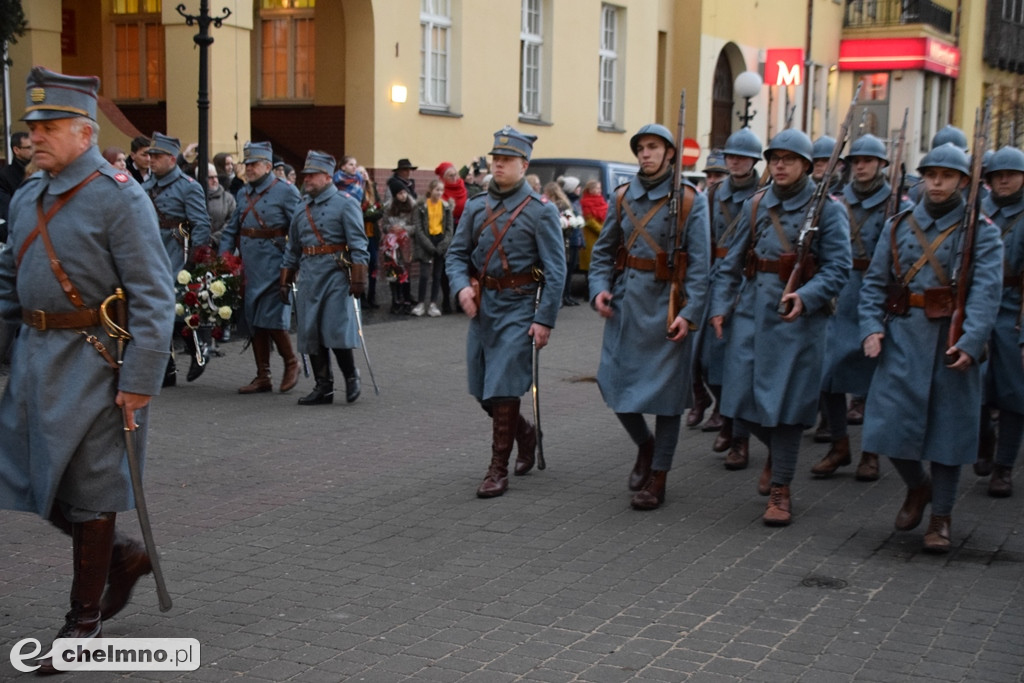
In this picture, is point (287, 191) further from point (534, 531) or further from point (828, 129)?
point (828, 129)

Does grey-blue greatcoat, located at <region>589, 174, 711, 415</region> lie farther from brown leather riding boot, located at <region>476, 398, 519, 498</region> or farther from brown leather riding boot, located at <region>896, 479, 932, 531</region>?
brown leather riding boot, located at <region>896, 479, 932, 531</region>

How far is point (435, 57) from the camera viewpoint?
2209 cm

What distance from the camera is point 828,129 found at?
38125 millimetres

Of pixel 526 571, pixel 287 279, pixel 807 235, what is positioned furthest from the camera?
pixel 287 279

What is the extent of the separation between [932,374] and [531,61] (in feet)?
61.6

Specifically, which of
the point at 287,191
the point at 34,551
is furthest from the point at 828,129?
the point at 34,551

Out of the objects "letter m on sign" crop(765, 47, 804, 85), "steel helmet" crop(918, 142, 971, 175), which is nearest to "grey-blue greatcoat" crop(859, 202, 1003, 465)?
"steel helmet" crop(918, 142, 971, 175)

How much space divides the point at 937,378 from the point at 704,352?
273cm

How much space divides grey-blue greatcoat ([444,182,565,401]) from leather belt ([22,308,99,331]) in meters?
3.10

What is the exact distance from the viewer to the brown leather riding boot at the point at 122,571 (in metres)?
5.30

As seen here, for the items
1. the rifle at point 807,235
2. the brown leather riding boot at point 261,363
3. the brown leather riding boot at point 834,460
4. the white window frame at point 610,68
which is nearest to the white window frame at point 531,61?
the white window frame at point 610,68

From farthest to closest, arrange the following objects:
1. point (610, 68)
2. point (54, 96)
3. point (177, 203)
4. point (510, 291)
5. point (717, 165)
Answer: point (610, 68)
point (177, 203)
point (717, 165)
point (510, 291)
point (54, 96)

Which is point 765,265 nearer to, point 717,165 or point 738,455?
point 738,455

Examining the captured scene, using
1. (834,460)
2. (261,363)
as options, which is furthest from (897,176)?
(261,363)
